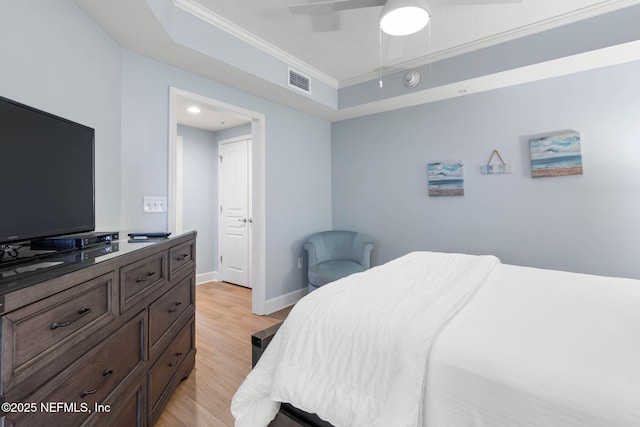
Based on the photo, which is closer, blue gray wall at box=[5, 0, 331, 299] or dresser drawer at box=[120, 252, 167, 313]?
dresser drawer at box=[120, 252, 167, 313]

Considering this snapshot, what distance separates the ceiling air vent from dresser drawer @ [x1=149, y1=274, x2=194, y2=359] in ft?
6.96

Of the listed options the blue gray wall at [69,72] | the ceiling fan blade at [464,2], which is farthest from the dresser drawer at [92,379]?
the ceiling fan blade at [464,2]

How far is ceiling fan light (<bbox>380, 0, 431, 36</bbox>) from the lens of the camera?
1608mm

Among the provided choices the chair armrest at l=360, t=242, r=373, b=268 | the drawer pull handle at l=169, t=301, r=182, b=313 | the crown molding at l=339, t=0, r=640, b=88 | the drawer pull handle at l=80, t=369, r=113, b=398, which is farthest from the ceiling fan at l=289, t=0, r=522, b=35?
the chair armrest at l=360, t=242, r=373, b=268

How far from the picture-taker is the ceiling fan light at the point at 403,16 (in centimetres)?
161

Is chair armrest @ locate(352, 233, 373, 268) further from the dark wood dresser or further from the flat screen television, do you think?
the flat screen television

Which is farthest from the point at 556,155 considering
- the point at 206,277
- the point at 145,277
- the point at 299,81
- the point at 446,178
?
the point at 206,277

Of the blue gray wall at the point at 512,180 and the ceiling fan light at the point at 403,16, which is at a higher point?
the ceiling fan light at the point at 403,16

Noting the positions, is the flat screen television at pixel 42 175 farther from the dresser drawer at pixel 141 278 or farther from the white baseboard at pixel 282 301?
the white baseboard at pixel 282 301

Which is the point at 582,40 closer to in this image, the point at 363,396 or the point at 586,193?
the point at 586,193

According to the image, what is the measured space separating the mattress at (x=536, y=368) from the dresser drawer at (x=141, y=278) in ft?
3.92

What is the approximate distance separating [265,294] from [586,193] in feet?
10.7

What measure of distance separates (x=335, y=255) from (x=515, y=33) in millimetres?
2818

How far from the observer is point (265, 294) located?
329 centimetres
